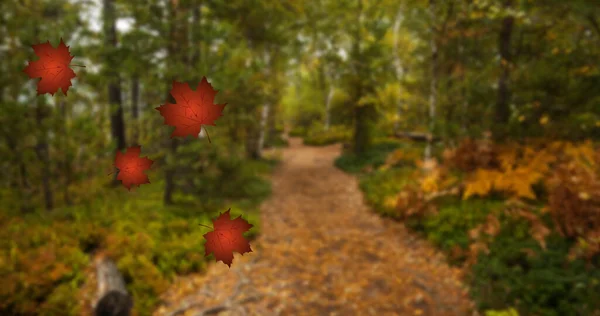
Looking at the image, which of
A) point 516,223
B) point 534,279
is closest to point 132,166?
point 534,279

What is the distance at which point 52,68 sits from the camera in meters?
0.62

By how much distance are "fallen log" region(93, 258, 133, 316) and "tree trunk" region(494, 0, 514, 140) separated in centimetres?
918

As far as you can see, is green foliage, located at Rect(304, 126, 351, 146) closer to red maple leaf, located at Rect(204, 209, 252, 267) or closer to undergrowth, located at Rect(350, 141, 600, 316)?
undergrowth, located at Rect(350, 141, 600, 316)

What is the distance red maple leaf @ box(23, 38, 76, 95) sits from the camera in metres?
0.60

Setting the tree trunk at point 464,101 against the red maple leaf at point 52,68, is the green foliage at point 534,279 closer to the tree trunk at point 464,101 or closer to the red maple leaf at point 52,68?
the tree trunk at point 464,101

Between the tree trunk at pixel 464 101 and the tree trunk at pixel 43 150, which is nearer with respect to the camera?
the tree trunk at pixel 43 150

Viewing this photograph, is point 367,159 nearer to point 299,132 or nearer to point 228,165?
point 228,165

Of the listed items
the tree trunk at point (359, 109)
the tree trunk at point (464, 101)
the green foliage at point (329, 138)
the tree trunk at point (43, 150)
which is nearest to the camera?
the tree trunk at point (43, 150)

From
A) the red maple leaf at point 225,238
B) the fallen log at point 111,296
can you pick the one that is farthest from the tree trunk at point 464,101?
the red maple leaf at point 225,238

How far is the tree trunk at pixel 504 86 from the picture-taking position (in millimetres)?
8453

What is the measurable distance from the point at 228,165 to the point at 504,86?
7.59 meters

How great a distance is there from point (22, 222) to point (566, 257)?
10.1 meters

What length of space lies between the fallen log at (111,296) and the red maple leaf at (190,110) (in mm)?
5551

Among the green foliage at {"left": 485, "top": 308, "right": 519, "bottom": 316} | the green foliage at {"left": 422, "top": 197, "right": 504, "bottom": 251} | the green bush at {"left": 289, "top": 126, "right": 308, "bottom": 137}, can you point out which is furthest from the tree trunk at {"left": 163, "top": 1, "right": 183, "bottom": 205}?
the green bush at {"left": 289, "top": 126, "right": 308, "bottom": 137}
